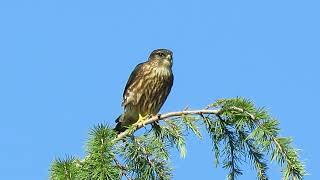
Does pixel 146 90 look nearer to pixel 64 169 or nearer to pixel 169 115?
pixel 169 115

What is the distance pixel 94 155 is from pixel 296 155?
128cm

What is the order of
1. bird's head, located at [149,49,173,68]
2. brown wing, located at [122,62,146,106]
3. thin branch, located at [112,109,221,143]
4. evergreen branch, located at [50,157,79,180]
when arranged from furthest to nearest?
bird's head, located at [149,49,173,68], brown wing, located at [122,62,146,106], thin branch, located at [112,109,221,143], evergreen branch, located at [50,157,79,180]

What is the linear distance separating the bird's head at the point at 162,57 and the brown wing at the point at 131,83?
22 cm

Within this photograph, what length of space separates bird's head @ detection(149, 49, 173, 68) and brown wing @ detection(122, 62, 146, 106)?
0.73ft

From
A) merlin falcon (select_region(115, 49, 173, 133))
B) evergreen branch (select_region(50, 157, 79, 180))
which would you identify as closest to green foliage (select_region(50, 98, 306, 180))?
evergreen branch (select_region(50, 157, 79, 180))

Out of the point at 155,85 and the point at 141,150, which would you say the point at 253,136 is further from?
the point at 155,85

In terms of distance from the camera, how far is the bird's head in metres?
8.27

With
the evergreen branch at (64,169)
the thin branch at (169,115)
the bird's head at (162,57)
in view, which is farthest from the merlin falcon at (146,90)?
the evergreen branch at (64,169)

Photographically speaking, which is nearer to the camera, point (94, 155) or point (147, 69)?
point (94, 155)

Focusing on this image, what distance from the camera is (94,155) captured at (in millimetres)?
4176

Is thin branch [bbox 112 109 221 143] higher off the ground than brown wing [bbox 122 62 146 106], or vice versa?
brown wing [bbox 122 62 146 106]

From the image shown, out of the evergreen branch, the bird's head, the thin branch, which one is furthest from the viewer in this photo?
the bird's head

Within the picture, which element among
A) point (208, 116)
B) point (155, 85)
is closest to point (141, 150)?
point (208, 116)

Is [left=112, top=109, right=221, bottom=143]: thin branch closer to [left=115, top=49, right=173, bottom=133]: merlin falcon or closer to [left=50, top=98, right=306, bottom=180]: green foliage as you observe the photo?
[left=50, top=98, right=306, bottom=180]: green foliage
